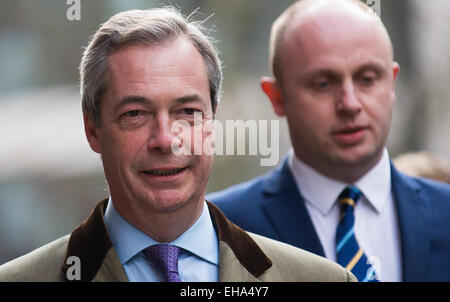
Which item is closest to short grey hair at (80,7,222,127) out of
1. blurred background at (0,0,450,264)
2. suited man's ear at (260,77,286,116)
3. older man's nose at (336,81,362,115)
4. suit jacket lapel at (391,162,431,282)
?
older man's nose at (336,81,362,115)

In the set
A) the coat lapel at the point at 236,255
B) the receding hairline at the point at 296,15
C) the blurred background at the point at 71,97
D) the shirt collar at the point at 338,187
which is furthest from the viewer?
the blurred background at the point at 71,97

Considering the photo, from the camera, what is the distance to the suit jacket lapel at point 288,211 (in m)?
3.65

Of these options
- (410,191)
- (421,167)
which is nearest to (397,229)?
(410,191)

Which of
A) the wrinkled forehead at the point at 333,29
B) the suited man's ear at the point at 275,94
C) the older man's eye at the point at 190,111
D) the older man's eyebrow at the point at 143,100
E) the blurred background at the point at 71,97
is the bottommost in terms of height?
the blurred background at the point at 71,97

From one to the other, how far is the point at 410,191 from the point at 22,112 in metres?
8.04

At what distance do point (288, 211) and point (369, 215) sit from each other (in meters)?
0.35

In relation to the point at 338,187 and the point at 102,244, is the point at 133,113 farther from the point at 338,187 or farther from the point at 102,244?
the point at 338,187

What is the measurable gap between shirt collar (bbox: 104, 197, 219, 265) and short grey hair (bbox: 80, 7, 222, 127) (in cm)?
33

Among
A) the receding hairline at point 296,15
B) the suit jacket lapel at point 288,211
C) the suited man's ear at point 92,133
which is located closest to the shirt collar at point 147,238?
the suited man's ear at point 92,133

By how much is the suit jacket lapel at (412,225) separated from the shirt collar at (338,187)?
0.07m

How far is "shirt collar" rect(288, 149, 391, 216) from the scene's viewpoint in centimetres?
375

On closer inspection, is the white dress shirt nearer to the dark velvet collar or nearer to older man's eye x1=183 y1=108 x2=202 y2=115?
the dark velvet collar

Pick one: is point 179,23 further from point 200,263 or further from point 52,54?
point 52,54

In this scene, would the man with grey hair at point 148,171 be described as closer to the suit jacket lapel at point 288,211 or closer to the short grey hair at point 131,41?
the short grey hair at point 131,41
